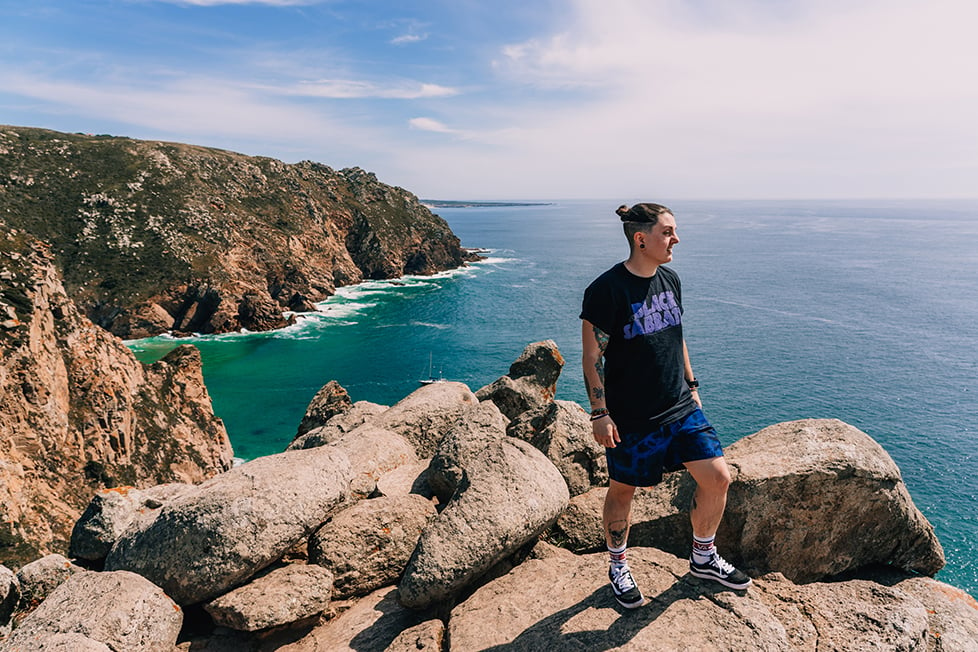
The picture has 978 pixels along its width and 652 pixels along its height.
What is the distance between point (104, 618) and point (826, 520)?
31.8 ft

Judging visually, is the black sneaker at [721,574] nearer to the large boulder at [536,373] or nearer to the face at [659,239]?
the face at [659,239]

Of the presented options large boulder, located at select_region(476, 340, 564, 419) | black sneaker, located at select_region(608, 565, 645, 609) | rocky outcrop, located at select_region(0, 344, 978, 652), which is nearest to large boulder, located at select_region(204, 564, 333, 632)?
rocky outcrop, located at select_region(0, 344, 978, 652)

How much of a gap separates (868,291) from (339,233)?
116 m

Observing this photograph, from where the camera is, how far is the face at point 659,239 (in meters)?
5.67

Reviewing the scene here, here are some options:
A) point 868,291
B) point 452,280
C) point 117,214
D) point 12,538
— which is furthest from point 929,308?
point 117,214

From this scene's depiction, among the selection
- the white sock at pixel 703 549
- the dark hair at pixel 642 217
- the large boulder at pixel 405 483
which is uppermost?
the dark hair at pixel 642 217

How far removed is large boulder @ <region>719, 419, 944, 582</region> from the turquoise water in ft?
110

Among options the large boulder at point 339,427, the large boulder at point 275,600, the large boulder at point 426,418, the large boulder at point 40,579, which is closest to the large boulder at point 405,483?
the large boulder at point 426,418

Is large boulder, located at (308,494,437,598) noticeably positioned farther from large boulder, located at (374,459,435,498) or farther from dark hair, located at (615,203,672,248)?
dark hair, located at (615,203,672,248)

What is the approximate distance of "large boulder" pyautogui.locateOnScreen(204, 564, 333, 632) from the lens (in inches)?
263

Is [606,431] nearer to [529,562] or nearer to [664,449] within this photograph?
[664,449]

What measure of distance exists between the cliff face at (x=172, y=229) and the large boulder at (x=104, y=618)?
83.8m

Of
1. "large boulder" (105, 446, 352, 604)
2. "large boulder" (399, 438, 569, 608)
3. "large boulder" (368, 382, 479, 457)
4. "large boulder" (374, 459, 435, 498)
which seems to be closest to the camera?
"large boulder" (399, 438, 569, 608)

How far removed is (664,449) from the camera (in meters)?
5.79
